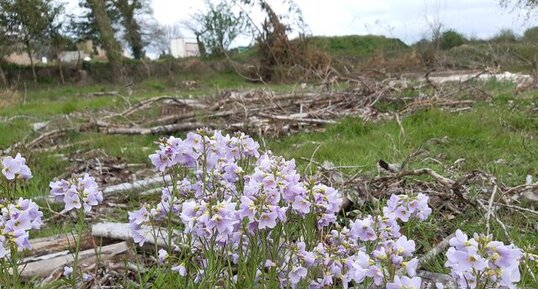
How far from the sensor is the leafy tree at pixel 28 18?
25766mm

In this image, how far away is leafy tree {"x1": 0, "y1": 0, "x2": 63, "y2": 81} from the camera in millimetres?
25766

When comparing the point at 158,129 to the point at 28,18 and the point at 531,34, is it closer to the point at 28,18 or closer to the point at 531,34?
the point at 531,34

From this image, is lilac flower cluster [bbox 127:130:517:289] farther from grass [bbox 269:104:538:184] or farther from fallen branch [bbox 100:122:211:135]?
fallen branch [bbox 100:122:211:135]

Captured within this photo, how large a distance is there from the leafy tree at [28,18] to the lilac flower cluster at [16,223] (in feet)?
90.1

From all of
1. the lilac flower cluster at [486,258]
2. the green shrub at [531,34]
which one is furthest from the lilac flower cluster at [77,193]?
the green shrub at [531,34]

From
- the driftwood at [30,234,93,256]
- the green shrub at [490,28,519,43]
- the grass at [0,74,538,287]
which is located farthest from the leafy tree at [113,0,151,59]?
the driftwood at [30,234,93,256]

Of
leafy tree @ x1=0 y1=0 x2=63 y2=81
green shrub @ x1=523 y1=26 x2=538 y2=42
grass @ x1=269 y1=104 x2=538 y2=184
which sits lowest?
grass @ x1=269 y1=104 x2=538 y2=184

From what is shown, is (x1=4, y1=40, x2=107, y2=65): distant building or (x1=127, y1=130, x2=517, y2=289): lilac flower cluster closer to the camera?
(x1=127, y1=130, x2=517, y2=289): lilac flower cluster

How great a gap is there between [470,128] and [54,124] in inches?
233

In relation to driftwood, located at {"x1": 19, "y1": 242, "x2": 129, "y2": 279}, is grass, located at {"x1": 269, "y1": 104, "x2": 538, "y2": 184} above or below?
below

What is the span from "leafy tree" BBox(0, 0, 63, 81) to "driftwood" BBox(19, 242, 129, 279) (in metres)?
26.4

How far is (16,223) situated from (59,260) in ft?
4.19

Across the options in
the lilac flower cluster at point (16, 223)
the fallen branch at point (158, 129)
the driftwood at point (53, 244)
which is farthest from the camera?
the fallen branch at point (158, 129)

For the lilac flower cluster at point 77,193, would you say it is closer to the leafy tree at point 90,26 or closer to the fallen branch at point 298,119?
the fallen branch at point 298,119
